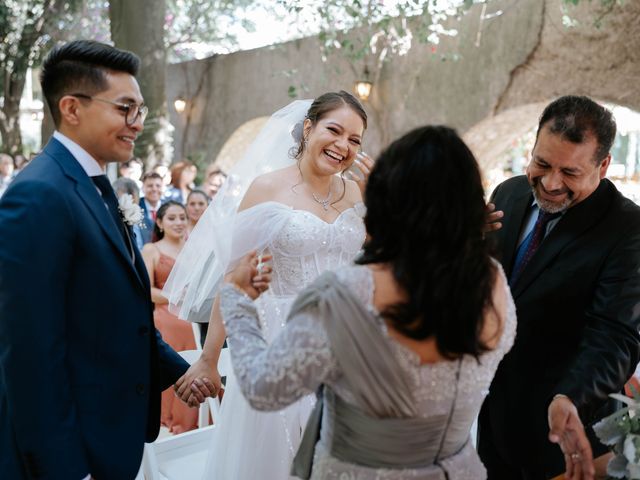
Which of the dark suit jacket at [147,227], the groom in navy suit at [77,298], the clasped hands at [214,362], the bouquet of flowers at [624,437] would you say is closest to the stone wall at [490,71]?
the dark suit jacket at [147,227]

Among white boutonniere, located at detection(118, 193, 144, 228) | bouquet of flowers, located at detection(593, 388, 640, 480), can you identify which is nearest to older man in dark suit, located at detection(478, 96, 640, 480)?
bouquet of flowers, located at detection(593, 388, 640, 480)

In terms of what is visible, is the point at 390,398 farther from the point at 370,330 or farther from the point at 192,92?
the point at 192,92

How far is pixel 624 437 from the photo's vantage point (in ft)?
5.47

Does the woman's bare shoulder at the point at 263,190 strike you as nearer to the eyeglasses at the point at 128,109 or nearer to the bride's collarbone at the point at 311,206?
the bride's collarbone at the point at 311,206

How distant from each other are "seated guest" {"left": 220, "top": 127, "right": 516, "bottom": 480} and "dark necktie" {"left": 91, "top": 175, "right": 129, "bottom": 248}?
2.07 ft

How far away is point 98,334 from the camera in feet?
5.82

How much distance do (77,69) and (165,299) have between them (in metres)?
3.38

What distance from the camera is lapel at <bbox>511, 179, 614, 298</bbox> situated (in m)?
2.20

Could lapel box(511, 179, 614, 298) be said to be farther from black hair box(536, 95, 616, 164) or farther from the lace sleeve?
the lace sleeve

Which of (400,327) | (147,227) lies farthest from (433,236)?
(147,227)

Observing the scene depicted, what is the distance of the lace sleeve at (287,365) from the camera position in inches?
56.2

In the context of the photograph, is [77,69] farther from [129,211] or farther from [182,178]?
[182,178]

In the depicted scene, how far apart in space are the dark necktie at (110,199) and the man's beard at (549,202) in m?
1.41

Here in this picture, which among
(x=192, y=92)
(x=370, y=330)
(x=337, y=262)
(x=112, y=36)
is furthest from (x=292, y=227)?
(x=192, y=92)
